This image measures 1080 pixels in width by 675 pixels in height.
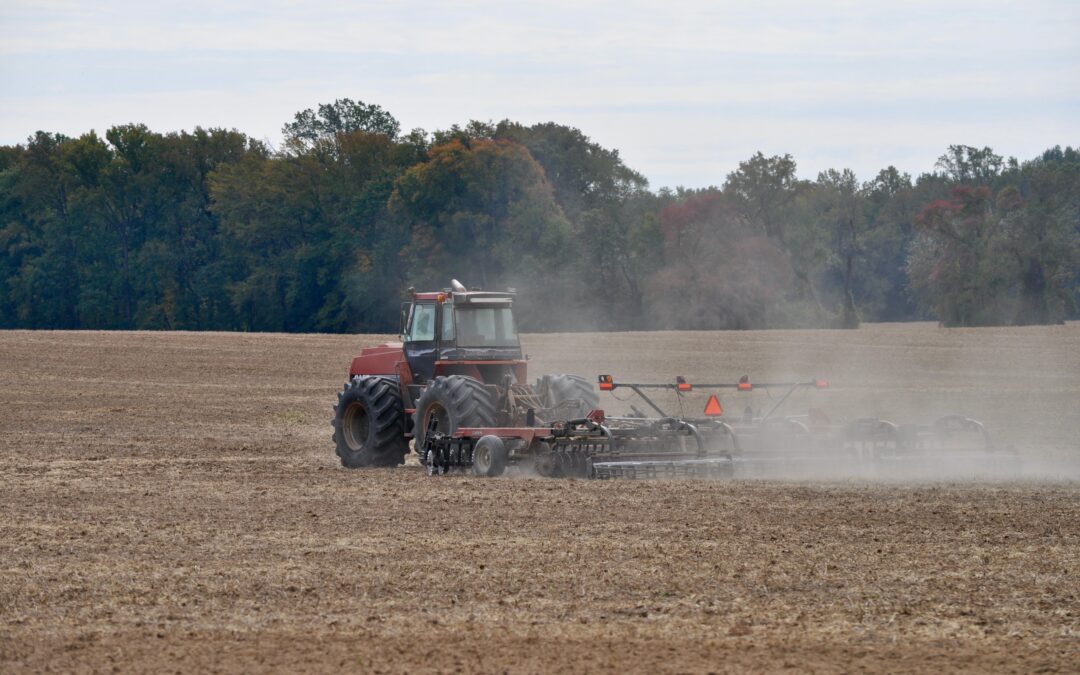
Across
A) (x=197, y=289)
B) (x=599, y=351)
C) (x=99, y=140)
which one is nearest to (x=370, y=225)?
(x=197, y=289)

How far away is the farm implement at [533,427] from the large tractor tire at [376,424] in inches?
0.7

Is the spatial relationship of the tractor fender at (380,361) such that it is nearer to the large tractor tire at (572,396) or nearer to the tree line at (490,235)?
the large tractor tire at (572,396)

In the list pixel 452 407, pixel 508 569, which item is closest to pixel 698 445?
pixel 452 407

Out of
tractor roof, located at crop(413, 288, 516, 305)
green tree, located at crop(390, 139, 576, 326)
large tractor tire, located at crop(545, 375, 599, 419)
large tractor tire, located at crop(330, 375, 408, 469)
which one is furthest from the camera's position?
green tree, located at crop(390, 139, 576, 326)

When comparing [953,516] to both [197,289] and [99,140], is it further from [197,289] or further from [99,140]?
[99,140]

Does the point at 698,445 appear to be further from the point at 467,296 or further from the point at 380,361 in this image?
the point at 380,361

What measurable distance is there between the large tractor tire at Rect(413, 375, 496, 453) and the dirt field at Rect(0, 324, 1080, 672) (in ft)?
2.24

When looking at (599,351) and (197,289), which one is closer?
(599,351)

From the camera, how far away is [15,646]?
8.77m

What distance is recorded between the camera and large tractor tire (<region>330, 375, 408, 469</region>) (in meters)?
19.5

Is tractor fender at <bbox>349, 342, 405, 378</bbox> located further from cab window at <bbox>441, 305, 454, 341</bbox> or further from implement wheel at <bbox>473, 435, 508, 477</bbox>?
implement wheel at <bbox>473, 435, 508, 477</bbox>

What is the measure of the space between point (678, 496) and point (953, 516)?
9.58ft

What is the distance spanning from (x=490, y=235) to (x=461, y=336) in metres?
52.8

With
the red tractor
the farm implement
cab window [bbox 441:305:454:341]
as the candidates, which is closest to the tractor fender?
the farm implement
